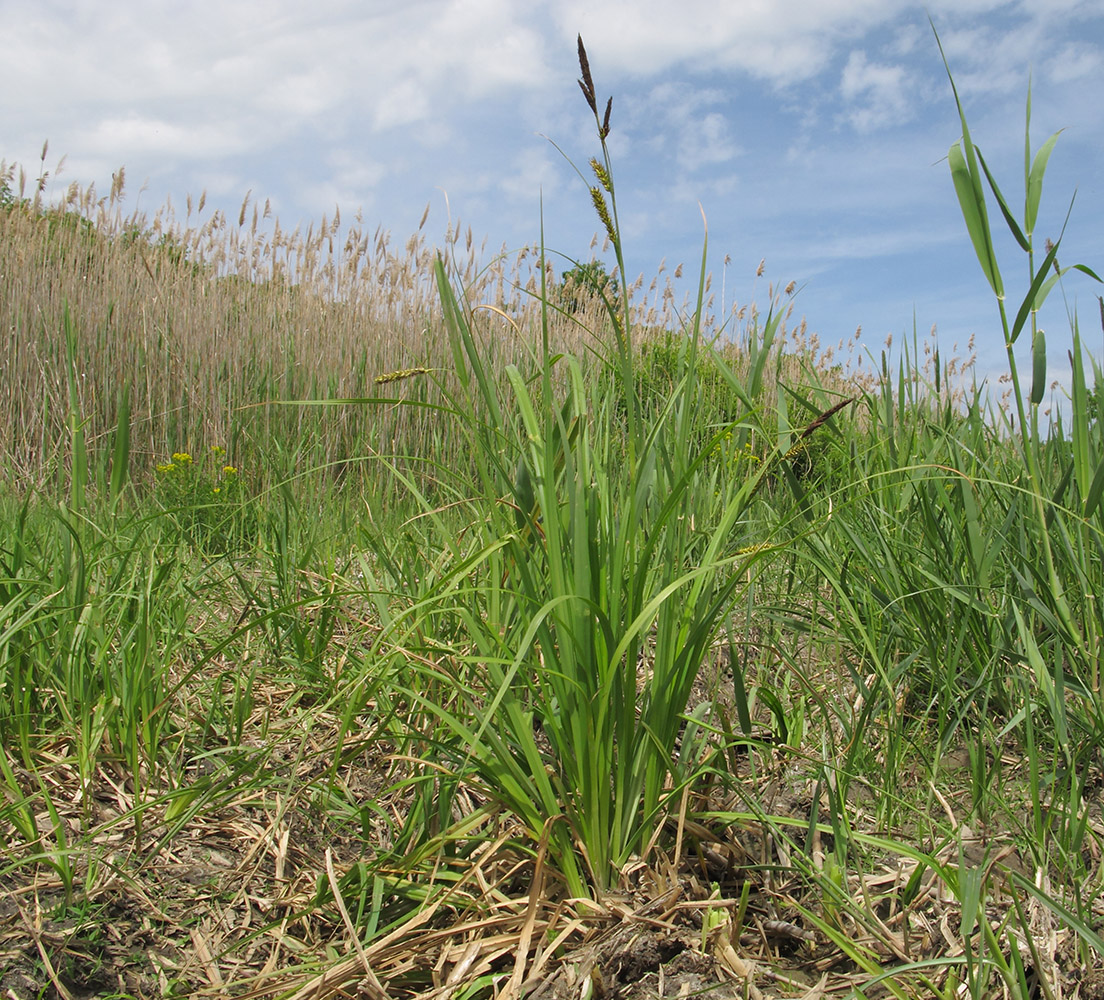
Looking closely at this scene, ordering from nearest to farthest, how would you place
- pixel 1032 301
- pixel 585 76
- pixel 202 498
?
pixel 585 76 → pixel 1032 301 → pixel 202 498

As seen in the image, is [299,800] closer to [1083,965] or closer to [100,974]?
[100,974]

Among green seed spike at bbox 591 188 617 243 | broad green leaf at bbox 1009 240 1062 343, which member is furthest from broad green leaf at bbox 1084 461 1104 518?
green seed spike at bbox 591 188 617 243

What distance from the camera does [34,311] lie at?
497 centimetres

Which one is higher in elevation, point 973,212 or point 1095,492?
A: point 973,212

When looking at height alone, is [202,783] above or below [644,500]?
below

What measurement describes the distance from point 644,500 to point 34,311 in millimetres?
5160

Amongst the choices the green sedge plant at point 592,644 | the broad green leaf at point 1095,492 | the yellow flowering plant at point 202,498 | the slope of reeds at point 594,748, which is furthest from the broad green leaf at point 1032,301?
the yellow flowering plant at point 202,498

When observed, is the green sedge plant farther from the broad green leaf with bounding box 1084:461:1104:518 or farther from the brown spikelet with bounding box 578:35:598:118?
the broad green leaf with bounding box 1084:461:1104:518

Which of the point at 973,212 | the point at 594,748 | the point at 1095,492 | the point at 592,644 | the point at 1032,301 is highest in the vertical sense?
the point at 973,212

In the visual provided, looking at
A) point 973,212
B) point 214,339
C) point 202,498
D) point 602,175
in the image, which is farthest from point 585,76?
point 214,339

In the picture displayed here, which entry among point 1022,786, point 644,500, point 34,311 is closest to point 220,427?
point 34,311

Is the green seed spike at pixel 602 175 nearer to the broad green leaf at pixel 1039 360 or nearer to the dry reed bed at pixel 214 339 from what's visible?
the broad green leaf at pixel 1039 360

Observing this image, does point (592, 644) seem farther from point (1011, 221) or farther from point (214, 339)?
point (214, 339)

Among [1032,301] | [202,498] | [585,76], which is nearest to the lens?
[585,76]
